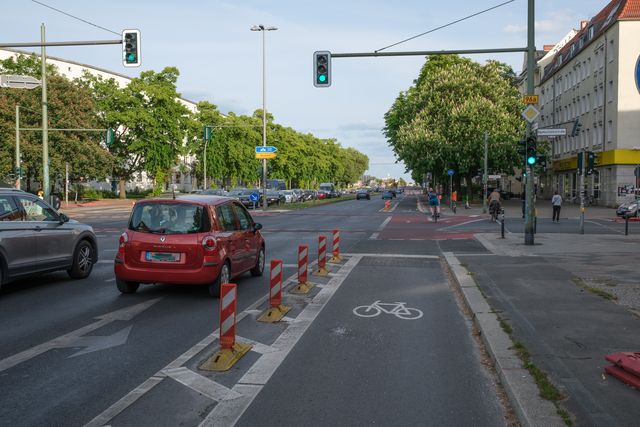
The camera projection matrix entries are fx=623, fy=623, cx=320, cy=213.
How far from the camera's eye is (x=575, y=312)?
26.1ft

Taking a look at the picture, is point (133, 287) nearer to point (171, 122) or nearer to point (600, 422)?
point (600, 422)

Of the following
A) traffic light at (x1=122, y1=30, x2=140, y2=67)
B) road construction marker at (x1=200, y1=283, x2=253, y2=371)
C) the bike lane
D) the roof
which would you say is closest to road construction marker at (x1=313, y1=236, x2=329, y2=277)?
the bike lane

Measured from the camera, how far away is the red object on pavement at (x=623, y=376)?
4932mm

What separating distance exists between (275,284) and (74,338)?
2.57 m

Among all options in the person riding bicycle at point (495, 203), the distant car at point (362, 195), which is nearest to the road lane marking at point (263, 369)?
the person riding bicycle at point (495, 203)

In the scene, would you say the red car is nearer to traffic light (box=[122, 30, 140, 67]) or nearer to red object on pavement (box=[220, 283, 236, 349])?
red object on pavement (box=[220, 283, 236, 349])

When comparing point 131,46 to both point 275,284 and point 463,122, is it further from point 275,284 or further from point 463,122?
point 463,122

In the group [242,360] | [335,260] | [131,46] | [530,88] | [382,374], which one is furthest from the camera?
[530,88]

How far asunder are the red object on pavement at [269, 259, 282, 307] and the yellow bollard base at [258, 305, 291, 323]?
0.24ft

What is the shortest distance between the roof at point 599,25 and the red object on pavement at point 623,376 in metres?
48.0

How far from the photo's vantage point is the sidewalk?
15.6ft

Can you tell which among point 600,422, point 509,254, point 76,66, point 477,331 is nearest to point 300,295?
point 477,331

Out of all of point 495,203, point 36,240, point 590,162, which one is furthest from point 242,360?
point 495,203

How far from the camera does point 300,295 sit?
9914mm
